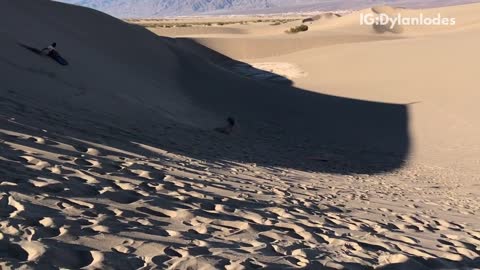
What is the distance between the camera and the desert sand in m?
3.66

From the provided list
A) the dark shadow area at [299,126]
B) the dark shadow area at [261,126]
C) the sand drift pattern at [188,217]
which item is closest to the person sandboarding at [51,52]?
the dark shadow area at [261,126]

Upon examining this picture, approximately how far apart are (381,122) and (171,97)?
5475mm

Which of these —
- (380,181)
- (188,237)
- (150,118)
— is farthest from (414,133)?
(188,237)

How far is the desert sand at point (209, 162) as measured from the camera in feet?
12.0

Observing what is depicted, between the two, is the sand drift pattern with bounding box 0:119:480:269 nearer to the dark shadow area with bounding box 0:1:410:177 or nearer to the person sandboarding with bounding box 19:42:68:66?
the dark shadow area with bounding box 0:1:410:177

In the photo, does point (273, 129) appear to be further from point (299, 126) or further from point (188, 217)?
point (188, 217)

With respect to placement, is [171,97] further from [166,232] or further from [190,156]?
[166,232]

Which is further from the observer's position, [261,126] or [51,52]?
[261,126]

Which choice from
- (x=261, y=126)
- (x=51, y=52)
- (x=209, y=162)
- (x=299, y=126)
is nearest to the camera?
(x=209, y=162)

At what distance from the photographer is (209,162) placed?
712 cm

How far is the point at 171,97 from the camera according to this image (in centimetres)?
1357

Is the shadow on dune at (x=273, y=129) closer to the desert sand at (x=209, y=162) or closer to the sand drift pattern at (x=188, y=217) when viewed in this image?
the desert sand at (x=209, y=162)

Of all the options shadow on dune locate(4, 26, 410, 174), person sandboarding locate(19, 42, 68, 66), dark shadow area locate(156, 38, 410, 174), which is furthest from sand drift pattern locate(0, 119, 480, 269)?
person sandboarding locate(19, 42, 68, 66)

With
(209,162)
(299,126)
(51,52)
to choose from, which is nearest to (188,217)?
(209,162)
